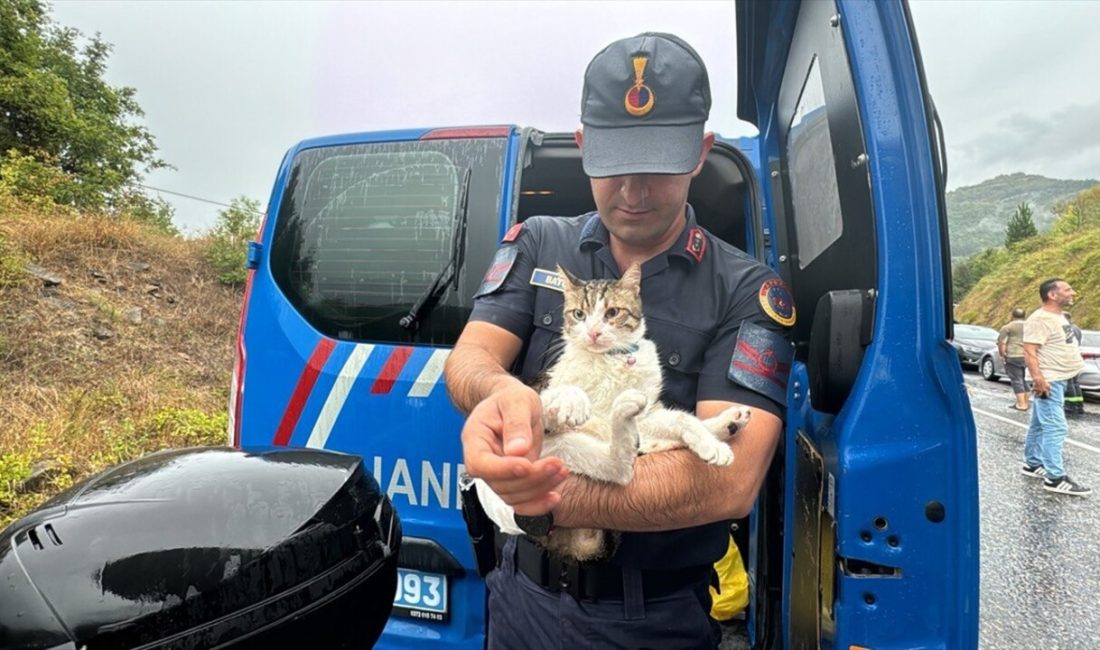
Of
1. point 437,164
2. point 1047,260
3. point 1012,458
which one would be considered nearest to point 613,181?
point 437,164

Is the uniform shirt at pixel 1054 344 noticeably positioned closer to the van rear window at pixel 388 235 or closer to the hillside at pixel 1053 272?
the van rear window at pixel 388 235

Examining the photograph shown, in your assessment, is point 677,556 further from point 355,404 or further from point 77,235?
point 77,235

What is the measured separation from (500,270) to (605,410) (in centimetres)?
56

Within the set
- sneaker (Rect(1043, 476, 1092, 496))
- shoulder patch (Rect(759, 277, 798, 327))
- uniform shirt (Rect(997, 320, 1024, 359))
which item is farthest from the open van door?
uniform shirt (Rect(997, 320, 1024, 359))

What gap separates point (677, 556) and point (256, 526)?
38.9 inches

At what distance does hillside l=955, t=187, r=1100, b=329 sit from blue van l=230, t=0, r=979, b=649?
20278mm

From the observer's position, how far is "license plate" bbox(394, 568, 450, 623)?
2037mm

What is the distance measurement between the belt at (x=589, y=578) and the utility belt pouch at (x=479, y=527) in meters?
0.15

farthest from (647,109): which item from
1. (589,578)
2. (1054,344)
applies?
(1054,344)

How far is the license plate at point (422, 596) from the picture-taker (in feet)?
6.68

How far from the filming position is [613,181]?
1530 millimetres

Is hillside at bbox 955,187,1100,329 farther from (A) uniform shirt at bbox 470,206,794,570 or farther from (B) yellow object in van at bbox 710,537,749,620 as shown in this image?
(A) uniform shirt at bbox 470,206,794,570

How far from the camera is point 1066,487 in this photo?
251 inches

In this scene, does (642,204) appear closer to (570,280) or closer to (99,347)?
(570,280)
